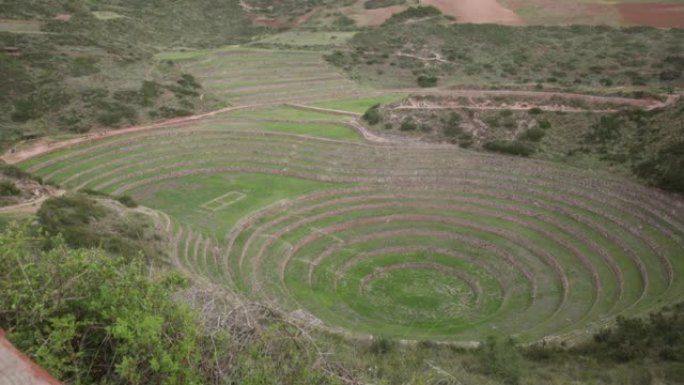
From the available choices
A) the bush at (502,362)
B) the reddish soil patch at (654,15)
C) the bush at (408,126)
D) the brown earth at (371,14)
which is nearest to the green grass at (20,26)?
the bush at (408,126)

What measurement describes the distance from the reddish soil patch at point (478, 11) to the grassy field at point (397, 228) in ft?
135

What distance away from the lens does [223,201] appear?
3262 cm

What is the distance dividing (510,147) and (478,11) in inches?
1767

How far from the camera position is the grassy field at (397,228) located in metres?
23.9

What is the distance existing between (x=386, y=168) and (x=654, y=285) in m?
17.2

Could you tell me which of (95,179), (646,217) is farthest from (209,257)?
(646,217)

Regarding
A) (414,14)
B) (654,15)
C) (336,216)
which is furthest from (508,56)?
(336,216)

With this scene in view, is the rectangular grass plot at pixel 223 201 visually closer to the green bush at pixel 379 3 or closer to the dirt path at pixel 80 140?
the dirt path at pixel 80 140

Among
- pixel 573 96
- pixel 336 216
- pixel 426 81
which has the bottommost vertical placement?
pixel 336 216

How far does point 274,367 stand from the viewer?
965 centimetres

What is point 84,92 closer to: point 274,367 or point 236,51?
point 236,51

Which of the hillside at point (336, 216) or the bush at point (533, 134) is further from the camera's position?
the bush at point (533, 134)

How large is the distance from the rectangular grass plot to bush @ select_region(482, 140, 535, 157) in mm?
16880

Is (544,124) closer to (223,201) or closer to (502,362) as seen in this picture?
(223,201)
